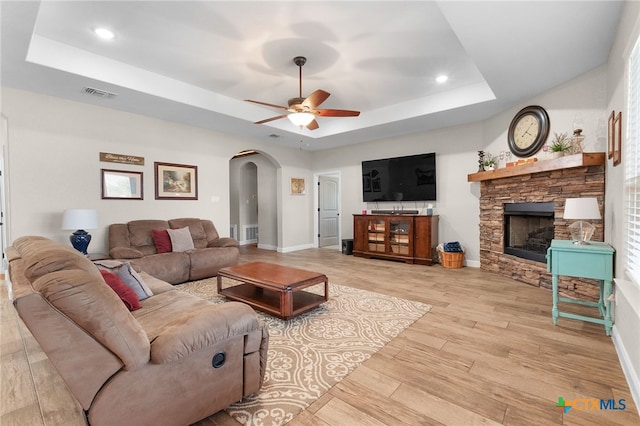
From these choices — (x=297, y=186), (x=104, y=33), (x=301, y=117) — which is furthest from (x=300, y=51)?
(x=297, y=186)

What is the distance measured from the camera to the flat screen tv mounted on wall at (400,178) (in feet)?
19.3

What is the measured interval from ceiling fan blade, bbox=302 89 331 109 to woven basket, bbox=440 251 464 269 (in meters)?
3.62

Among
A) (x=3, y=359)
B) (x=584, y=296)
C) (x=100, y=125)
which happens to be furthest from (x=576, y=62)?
(x=100, y=125)

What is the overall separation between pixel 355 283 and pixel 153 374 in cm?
324

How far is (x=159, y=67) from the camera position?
12.5 ft

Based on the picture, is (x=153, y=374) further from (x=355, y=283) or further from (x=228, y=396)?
(x=355, y=283)

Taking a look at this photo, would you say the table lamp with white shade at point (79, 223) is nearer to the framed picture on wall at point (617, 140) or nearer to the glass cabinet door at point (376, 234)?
the glass cabinet door at point (376, 234)

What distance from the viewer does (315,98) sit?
3.40m

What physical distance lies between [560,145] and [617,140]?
1131 millimetres

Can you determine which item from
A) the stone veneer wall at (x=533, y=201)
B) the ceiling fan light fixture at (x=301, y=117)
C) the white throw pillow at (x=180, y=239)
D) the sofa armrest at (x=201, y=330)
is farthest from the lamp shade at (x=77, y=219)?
the stone veneer wall at (x=533, y=201)

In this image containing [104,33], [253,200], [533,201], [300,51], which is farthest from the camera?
[253,200]

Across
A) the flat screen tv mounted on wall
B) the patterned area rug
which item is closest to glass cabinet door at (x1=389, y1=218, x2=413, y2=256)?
the flat screen tv mounted on wall

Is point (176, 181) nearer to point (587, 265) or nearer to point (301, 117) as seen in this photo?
point (301, 117)

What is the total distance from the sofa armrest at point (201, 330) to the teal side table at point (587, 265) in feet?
9.19
